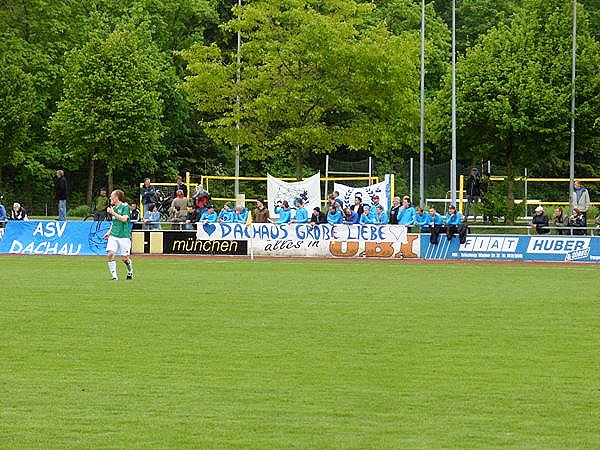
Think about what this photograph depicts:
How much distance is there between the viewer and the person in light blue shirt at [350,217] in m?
37.6

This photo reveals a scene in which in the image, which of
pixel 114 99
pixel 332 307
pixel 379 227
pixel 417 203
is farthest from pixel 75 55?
pixel 332 307

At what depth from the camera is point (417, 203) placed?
51625 mm

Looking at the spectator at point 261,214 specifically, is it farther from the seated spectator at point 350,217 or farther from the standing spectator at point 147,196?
the standing spectator at point 147,196

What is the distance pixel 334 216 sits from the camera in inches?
1476

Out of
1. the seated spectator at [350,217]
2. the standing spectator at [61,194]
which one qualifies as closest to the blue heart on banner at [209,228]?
the seated spectator at [350,217]

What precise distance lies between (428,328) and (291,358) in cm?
361

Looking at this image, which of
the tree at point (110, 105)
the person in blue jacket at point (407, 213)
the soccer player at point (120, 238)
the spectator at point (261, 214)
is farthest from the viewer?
the tree at point (110, 105)

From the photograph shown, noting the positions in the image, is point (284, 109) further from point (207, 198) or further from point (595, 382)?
point (595, 382)

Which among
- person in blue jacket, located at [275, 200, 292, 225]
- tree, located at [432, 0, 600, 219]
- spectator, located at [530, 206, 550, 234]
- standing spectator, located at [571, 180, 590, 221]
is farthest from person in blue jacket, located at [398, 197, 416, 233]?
tree, located at [432, 0, 600, 219]

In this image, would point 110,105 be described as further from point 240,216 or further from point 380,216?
point 380,216

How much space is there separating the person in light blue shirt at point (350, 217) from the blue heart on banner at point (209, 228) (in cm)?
391

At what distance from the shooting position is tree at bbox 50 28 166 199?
59000 mm

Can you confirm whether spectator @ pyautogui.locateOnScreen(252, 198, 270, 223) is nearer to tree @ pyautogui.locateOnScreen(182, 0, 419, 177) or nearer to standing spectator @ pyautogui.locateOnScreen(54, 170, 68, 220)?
standing spectator @ pyautogui.locateOnScreen(54, 170, 68, 220)

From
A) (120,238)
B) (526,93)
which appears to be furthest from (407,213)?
(526,93)
